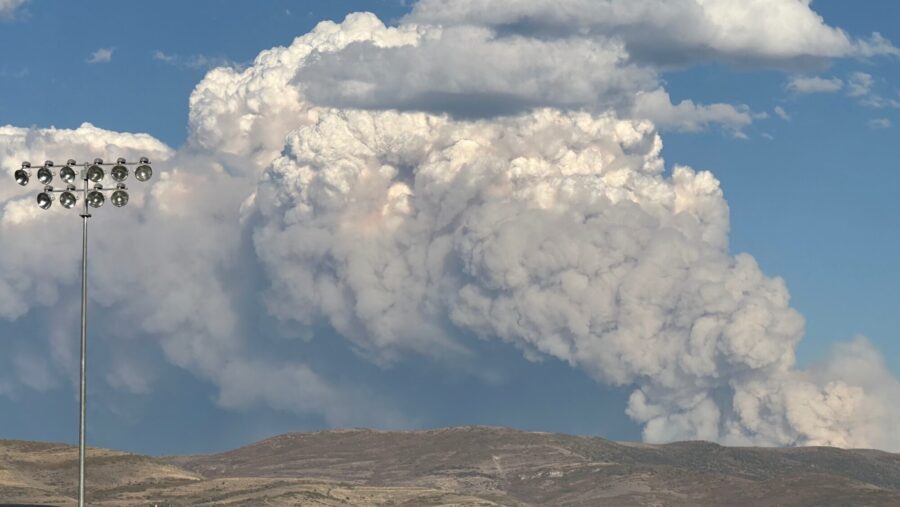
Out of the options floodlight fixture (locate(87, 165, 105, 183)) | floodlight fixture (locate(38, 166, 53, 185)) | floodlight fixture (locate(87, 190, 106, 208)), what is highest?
floodlight fixture (locate(38, 166, 53, 185))

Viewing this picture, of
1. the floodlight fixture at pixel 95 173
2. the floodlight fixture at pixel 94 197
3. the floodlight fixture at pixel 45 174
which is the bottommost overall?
the floodlight fixture at pixel 94 197

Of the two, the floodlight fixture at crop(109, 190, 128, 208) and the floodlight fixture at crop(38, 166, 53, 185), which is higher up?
the floodlight fixture at crop(38, 166, 53, 185)

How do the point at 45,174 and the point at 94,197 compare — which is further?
the point at 45,174

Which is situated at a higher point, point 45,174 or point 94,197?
point 45,174

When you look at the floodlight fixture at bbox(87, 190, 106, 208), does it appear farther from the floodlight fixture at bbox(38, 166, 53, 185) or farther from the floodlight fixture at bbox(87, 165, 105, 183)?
the floodlight fixture at bbox(38, 166, 53, 185)

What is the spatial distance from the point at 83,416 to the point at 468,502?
142m

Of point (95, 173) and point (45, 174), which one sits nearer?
point (95, 173)

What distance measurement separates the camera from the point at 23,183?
2628 inches

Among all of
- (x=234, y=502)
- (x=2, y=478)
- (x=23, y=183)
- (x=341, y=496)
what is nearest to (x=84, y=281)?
(x=23, y=183)

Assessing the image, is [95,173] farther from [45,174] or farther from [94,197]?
[45,174]

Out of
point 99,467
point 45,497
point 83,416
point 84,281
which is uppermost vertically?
point 99,467

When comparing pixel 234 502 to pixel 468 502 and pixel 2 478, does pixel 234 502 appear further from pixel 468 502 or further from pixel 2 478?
pixel 468 502

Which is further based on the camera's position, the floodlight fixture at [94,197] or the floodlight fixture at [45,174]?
the floodlight fixture at [45,174]

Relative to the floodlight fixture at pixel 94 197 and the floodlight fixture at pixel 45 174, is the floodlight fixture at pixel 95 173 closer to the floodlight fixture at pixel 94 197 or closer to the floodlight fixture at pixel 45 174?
the floodlight fixture at pixel 94 197
